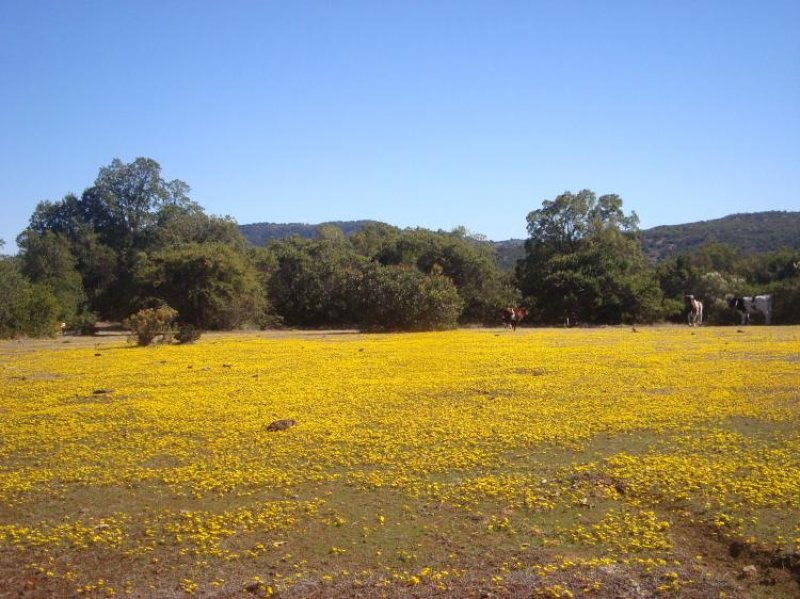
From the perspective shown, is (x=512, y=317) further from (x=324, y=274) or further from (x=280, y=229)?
(x=280, y=229)

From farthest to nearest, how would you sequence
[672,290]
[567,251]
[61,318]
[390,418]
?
[567,251] → [672,290] → [61,318] → [390,418]

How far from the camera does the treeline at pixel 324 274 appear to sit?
3972cm

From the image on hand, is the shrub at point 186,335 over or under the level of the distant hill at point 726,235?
under

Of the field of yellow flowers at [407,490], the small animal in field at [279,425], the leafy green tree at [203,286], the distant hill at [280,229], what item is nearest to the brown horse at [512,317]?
the leafy green tree at [203,286]

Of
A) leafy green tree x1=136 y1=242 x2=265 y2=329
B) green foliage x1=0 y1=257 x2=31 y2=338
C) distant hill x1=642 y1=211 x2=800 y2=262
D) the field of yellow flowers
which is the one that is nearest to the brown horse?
leafy green tree x1=136 y1=242 x2=265 y2=329

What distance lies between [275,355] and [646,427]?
15.0 meters

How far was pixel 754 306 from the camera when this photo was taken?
1638 inches

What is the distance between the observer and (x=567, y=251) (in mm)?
58281

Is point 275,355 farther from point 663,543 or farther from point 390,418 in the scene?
point 663,543

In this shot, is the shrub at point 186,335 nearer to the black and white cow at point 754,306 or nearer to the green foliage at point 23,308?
the green foliage at point 23,308

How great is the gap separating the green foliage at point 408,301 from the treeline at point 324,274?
0.27 feet

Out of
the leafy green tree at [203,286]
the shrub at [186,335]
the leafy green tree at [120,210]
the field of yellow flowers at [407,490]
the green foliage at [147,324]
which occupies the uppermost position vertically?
the leafy green tree at [120,210]

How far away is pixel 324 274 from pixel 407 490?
46.1m

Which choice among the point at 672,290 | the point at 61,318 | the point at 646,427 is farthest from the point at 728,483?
the point at 672,290
